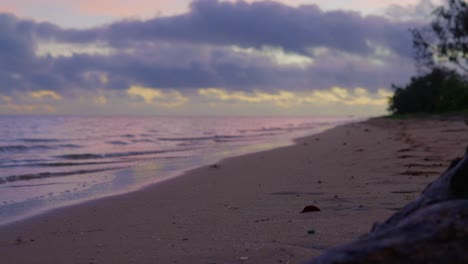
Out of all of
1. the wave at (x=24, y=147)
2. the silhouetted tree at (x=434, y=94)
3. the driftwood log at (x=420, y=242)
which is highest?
the silhouetted tree at (x=434, y=94)

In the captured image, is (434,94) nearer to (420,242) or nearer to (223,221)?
(223,221)

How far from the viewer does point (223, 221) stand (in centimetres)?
457

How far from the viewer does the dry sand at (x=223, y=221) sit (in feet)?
11.5

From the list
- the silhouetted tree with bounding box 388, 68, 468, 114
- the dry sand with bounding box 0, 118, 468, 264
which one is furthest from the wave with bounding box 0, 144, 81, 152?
the silhouetted tree with bounding box 388, 68, 468, 114

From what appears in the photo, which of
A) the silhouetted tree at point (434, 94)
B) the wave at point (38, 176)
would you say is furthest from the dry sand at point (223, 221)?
the silhouetted tree at point (434, 94)

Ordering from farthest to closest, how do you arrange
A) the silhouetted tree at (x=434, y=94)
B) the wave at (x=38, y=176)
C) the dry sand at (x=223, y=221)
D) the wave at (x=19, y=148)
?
the silhouetted tree at (x=434, y=94) → the wave at (x=19, y=148) → the wave at (x=38, y=176) → the dry sand at (x=223, y=221)

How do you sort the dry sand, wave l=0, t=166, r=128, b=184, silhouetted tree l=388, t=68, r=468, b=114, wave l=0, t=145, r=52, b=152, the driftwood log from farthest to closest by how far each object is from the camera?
1. silhouetted tree l=388, t=68, r=468, b=114
2. wave l=0, t=145, r=52, b=152
3. wave l=0, t=166, r=128, b=184
4. the dry sand
5. the driftwood log

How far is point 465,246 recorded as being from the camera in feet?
5.81

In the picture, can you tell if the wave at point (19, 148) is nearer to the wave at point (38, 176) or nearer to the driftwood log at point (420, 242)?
the wave at point (38, 176)

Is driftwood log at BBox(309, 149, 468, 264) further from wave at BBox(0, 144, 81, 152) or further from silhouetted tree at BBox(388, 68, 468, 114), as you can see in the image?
silhouetted tree at BBox(388, 68, 468, 114)

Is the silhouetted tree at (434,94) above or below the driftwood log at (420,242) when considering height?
above

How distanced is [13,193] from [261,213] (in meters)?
4.77

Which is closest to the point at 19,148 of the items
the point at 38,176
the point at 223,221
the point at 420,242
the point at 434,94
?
the point at 38,176

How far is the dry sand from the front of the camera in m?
3.49
